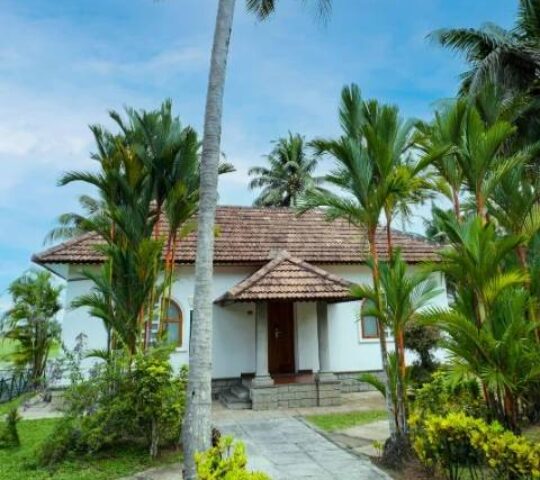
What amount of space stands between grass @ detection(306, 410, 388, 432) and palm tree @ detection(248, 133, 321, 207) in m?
25.2

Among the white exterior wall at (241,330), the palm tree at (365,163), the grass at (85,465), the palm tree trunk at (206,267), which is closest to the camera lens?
the palm tree trunk at (206,267)

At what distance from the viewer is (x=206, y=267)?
18.1 feet

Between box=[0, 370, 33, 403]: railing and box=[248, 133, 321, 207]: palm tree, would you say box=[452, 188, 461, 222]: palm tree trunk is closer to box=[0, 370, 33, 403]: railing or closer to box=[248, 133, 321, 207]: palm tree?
box=[0, 370, 33, 403]: railing

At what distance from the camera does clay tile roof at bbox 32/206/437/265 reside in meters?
12.9

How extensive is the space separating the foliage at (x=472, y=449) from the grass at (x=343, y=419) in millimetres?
3208

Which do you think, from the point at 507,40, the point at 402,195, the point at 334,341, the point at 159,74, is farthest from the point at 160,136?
the point at 507,40

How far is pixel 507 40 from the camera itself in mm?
14422

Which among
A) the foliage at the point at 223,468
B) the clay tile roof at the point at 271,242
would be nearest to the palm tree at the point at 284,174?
the clay tile roof at the point at 271,242

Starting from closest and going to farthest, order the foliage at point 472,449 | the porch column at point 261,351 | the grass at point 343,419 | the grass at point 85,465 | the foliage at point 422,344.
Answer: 1. the foliage at point 472,449
2. the grass at point 85,465
3. the grass at point 343,419
4. the porch column at point 261,351
5. the foliage at point 422,344

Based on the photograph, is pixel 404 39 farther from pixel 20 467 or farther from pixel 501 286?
pixel 20 467

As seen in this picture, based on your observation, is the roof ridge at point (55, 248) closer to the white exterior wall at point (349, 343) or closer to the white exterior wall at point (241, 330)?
the white exterior wall at point (241, 330)

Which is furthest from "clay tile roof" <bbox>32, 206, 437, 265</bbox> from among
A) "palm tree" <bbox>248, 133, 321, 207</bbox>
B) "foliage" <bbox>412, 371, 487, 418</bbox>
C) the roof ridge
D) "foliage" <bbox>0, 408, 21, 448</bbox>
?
"palm tree" <bbox>248, 133, 321, 207</bbox>

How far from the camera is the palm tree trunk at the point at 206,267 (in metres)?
4.96

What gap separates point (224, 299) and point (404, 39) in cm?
869
